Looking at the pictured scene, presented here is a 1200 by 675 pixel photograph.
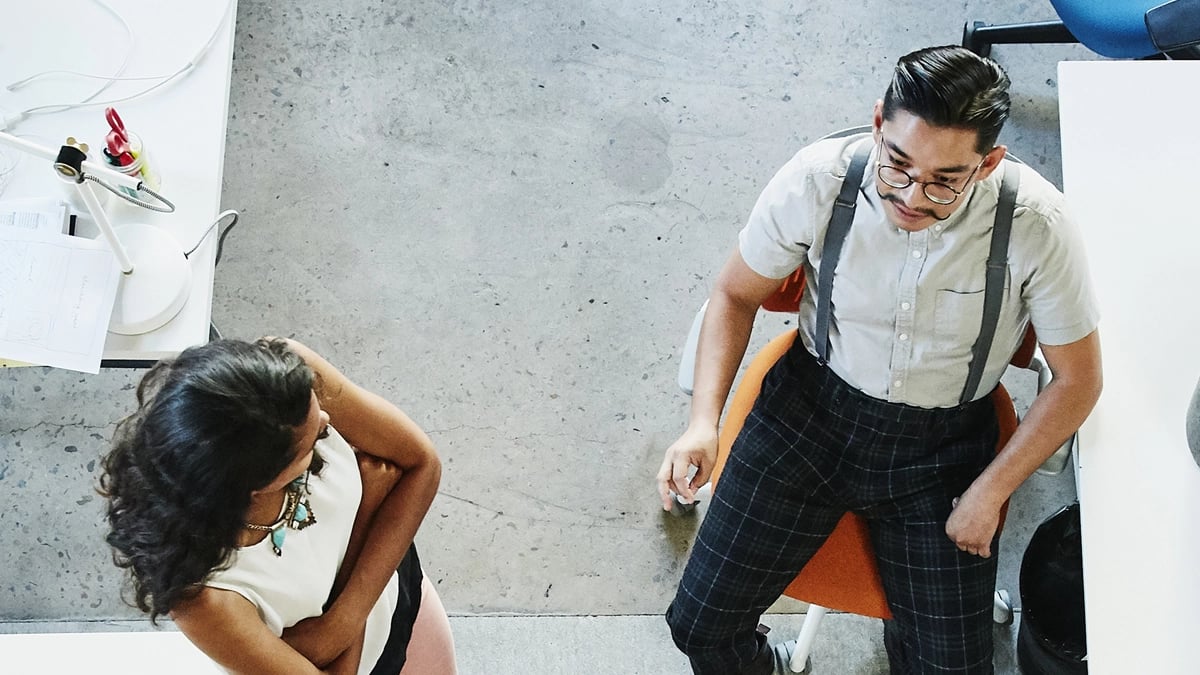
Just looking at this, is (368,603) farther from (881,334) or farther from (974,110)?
(974,110)

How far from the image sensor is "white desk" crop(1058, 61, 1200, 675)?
1529 millimetres

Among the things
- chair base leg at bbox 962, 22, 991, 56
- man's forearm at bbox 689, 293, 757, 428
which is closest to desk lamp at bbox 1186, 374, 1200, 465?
man's forearm at bbox 689, 293, 757, 428

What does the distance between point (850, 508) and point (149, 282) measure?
1227 millimetres

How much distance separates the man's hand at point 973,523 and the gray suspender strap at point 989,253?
173mm

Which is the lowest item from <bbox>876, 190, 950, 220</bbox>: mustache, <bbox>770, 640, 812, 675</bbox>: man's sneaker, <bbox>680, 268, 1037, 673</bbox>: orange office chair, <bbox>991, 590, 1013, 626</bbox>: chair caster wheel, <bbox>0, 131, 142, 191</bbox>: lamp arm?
<bbox>770, 640, 812, 675</bbox>: man's sneaker

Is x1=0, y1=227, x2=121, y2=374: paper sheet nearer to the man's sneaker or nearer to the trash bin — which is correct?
the man's sneaker

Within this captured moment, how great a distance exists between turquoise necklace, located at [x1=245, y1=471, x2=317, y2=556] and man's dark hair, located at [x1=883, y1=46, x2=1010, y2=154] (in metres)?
0.97

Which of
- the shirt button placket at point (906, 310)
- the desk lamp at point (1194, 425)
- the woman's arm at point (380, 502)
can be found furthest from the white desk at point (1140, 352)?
the woman's arm at point (380, 502)

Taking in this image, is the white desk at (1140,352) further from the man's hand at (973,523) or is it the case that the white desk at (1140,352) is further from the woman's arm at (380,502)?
the woman's arm at (380,502)

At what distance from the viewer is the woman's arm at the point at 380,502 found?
1.54 meters

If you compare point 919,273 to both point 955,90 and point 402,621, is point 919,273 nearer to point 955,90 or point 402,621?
point 955,90

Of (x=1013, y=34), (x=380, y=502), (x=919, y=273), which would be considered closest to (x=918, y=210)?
(x=919, y=273)

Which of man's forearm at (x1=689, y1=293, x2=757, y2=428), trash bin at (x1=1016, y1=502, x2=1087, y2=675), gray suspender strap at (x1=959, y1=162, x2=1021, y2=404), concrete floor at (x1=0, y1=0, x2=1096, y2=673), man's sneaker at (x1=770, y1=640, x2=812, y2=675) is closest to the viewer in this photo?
gray suspender strap at (x1=959, y1=162, x2=1021, y2=404)

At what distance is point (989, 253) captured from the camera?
169 cm
